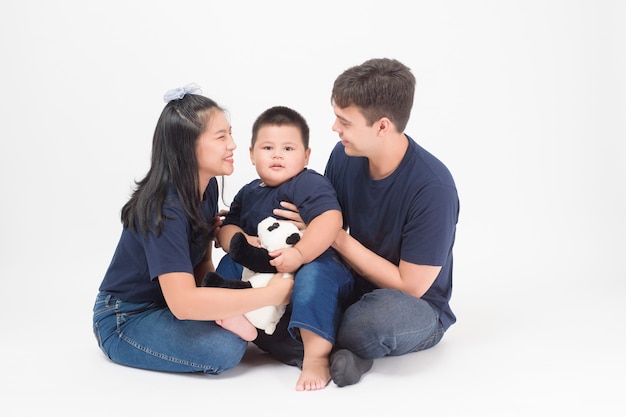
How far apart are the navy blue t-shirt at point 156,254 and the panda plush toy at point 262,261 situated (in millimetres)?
147

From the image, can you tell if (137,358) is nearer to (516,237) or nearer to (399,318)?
(399,318)

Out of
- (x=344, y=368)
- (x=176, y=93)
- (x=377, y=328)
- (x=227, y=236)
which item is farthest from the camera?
(x=227, y=236)

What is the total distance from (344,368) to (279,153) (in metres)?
0.84

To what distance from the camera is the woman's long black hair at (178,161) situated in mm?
2631

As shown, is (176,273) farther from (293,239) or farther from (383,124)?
(383,124)

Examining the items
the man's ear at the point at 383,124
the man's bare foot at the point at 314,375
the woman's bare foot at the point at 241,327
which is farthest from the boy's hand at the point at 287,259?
the man's ear at the point at 383,124

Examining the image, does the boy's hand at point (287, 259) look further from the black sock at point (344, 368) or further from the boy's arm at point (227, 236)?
the black sock at point (344, 368)

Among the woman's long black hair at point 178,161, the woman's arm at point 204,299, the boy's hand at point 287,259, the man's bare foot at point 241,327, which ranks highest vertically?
the woman's long black hair at point 178,161

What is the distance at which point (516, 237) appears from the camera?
14.0ft

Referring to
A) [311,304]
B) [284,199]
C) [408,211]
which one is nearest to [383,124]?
[408,211]

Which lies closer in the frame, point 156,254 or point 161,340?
point 156,254

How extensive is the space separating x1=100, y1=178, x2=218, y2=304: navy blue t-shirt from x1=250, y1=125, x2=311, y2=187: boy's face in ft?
0.79

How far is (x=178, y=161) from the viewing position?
2676 mm

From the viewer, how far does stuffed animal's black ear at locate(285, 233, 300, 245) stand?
104 inches
